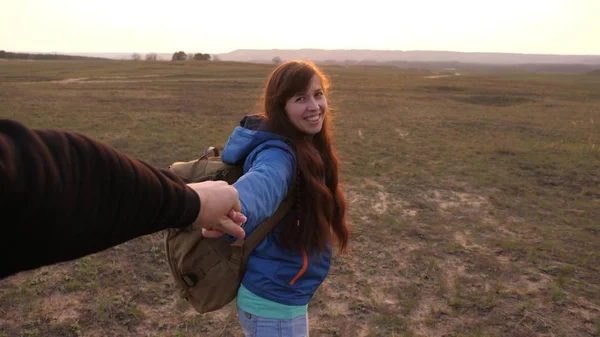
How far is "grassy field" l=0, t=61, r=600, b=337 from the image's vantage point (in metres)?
4.14

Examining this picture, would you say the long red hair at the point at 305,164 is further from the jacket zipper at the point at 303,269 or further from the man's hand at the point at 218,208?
the man's hand at the point at 218,208

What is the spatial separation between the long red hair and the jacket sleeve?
0.10 m

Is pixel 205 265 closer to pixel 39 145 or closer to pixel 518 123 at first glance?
pixel 39 145

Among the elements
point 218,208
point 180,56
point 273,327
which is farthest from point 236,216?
point 180,56

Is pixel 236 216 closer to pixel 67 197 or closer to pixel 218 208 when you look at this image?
pixel 218 208

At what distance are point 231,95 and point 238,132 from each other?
20670mm

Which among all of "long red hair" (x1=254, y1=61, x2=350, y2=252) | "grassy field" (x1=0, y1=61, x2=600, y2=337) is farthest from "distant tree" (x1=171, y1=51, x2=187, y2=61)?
"long red hair" (x1=254, y1=61, x2=350, y2=252)

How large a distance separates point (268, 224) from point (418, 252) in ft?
13.4

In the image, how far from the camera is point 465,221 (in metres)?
6.68

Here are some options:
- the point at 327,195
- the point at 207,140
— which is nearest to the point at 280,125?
the point at 327,195

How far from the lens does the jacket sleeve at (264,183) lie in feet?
5.31

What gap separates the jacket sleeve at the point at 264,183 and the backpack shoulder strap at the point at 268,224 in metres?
0.04

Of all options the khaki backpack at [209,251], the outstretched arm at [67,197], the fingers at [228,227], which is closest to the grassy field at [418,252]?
the khaki backpack at [209,251]

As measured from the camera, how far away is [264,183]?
1726 mm
